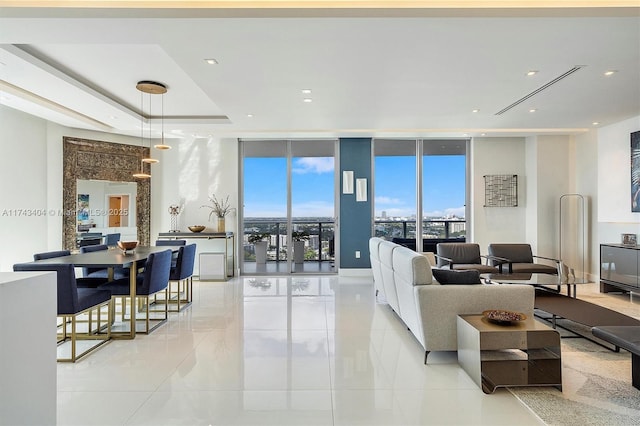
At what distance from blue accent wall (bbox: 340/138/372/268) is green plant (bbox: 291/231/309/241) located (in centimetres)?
86

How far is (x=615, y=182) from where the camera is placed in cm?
585

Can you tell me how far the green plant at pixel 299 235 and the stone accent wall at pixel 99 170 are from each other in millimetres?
3027

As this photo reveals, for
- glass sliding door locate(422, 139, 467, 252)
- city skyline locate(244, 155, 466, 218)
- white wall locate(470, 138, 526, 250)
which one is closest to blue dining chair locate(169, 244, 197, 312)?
city skyline locate(244, 155, 466, 218)

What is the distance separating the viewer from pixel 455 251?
6258 millimetres

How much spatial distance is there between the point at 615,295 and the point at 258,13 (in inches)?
255

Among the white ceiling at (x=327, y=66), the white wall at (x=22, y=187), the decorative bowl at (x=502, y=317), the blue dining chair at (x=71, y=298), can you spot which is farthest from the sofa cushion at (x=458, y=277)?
the white wall at (x=22, y=187)

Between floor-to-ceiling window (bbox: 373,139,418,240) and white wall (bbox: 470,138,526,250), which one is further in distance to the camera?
floor-to-ceiling window (bbox: 373,139,418,240)

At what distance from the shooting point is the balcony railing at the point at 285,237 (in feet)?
25.6

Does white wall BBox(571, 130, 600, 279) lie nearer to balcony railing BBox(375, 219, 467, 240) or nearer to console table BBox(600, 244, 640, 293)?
console table BBox(600, 244, 640, 293)

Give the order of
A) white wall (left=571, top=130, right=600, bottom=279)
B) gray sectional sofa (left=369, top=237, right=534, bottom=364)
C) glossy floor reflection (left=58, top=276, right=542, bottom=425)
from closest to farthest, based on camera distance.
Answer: glossy floor reflection (left=58, top=276, right=542, bottom=425), gray sectional sofa (left=369, top=237, right=534, bottom=364), white wall (left=571, top=130, right=600, bottom=279)

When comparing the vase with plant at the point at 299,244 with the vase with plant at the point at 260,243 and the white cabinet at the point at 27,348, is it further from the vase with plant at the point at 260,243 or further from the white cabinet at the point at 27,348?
the white cabinet at the point at 27,348

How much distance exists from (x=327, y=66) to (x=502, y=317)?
2.71m

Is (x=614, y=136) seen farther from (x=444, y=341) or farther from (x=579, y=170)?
(x=444, y=341)

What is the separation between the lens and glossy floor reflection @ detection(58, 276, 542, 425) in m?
2.33
